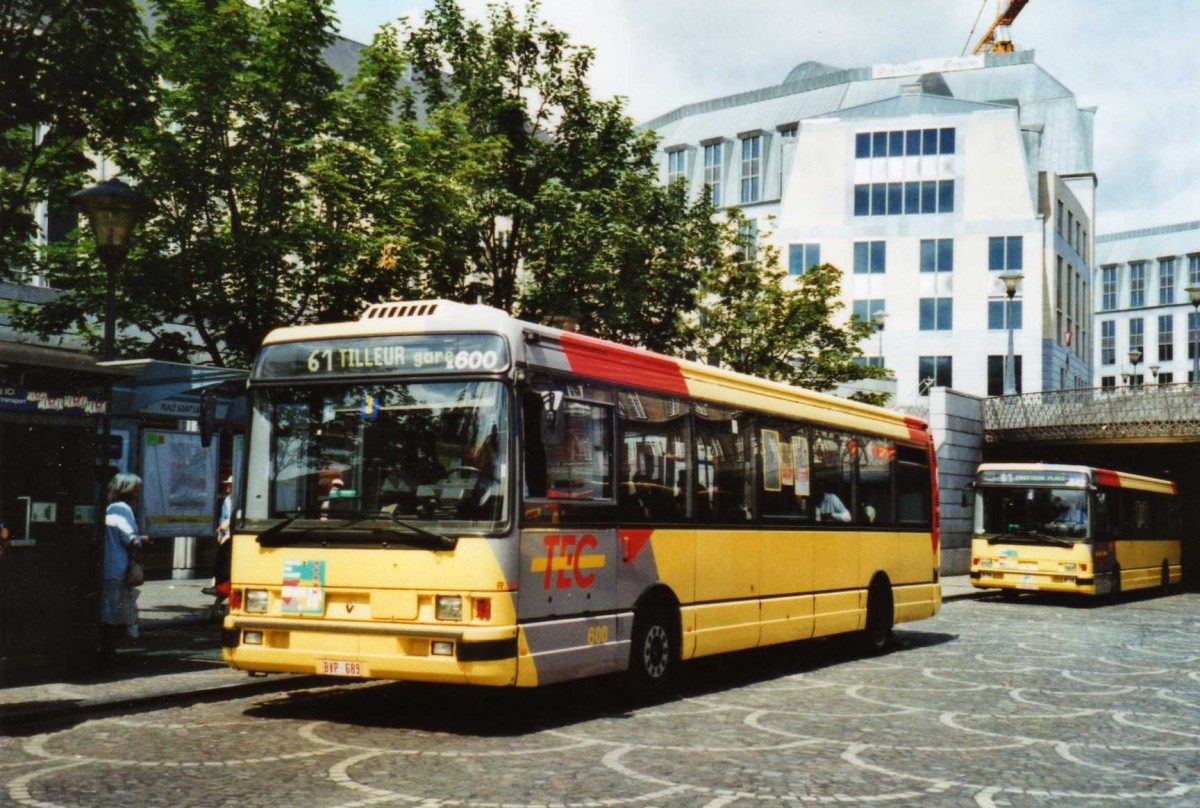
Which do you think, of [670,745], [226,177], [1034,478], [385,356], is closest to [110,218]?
[226,177]

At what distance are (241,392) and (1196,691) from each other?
10080 millimetres

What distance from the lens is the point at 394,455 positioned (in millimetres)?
9406

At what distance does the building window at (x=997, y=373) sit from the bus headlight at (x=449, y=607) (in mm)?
59101

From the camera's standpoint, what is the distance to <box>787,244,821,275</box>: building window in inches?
2675

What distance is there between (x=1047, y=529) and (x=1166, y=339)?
97356 mm

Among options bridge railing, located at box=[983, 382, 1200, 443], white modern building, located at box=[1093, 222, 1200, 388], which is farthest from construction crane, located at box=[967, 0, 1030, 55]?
bridge railing, located at box=[983, 382, 1200, 443]

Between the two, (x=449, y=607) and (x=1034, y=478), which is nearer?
(x=449, y=607)

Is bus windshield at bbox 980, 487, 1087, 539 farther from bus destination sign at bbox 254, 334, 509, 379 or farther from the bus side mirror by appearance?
bus destination sign at bbox 254, 334, 509, 379

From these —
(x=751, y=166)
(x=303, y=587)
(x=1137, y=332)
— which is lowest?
(x=303, y=587)

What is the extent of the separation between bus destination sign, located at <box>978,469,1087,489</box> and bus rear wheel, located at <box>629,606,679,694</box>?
16738 millimetres

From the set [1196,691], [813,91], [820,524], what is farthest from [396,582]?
[813,91]

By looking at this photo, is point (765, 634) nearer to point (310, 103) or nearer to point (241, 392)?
point (241, 392)

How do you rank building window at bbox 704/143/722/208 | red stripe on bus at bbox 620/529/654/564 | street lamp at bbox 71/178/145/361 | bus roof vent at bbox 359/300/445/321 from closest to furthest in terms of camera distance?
bus roof vent at bbox 359/300/445/321
red stripe on bus at bbox 620/529/654/564
street lamp at bbox 71/178/145/361
building window at bbox 704/143/722/208

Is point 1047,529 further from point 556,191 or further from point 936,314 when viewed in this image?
point 936,314
